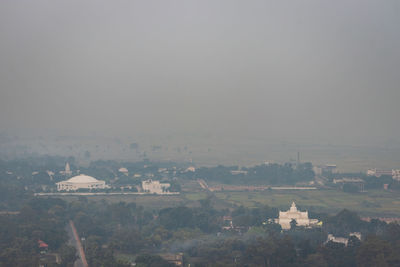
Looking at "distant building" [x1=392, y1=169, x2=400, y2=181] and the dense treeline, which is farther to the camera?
"distant building" [x1=392, y1=169, x2=400, y2=181]

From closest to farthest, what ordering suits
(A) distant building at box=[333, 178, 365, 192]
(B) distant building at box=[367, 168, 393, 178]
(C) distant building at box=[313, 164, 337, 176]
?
(B) distant building at box=[367, 168, 393, 178], (A) distant building at box=[333, 178, 365, 192], (C) distant building at box=[313, 164, 337, 176]

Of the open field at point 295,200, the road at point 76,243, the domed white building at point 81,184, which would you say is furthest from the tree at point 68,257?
the domed white building at point 81,184

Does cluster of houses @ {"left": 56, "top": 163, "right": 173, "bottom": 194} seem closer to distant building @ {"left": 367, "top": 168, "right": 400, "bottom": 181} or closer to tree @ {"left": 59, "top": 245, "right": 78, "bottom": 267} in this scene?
distant building @ {"left": 367, "top": 168, "right": 400, "bottom": 181}

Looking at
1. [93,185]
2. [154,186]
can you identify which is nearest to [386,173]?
[154,186]

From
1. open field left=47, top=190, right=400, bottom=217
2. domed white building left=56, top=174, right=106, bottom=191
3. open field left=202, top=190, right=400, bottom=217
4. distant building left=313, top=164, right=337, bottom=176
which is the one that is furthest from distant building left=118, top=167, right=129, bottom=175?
A: open field left=202, top=190, right=400, bottom=217

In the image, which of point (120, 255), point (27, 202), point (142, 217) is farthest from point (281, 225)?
point (27, 202)
